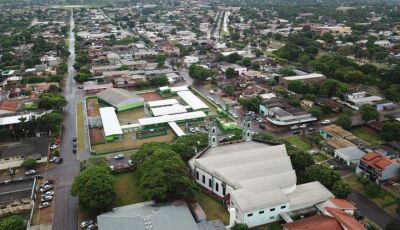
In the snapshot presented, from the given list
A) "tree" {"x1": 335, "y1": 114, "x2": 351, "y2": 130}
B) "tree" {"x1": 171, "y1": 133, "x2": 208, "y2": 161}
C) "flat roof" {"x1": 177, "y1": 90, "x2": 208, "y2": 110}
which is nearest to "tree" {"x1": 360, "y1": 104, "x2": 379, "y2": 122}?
"tree" {"x1": 335, "y1": 114, "x2": 351, "y2": 130}

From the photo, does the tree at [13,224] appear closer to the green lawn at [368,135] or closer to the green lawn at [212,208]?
the green lawn at [212,208]

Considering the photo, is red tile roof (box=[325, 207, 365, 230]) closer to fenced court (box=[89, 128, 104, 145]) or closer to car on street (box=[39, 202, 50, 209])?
car on street (box=[39, 202, 50, 209])

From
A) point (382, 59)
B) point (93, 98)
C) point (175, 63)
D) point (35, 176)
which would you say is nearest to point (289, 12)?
point (382, 59)

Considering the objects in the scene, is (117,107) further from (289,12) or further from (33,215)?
(289,12)

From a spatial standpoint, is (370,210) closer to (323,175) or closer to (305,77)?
(323,175)

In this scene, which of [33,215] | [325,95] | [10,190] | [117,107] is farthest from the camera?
[325,95]

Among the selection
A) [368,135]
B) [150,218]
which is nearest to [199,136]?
[150,218]
